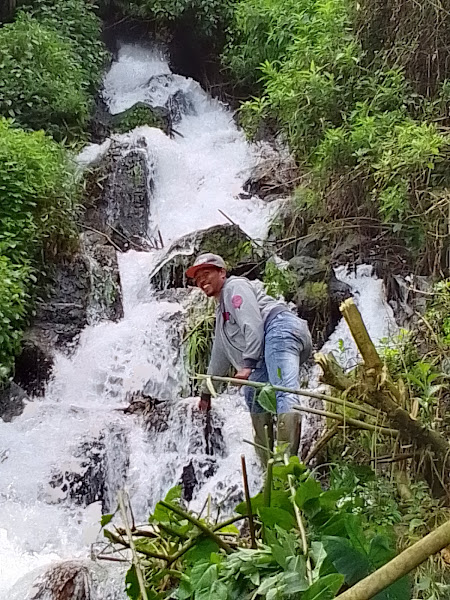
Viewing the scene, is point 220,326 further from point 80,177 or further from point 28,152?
point 80,177

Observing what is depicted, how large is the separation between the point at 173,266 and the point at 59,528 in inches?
123

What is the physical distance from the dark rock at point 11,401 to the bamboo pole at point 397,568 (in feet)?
15.6

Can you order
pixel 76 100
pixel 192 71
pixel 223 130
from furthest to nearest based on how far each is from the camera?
pixel 192 71
pixel 223 130
pixel 76 100

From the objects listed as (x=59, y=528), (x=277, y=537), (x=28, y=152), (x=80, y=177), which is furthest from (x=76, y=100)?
(x=277, y=537)

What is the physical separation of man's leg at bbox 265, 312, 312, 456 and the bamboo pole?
2.24 meters

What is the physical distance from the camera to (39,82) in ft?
26.7

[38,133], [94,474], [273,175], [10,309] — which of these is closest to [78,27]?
[38,133]

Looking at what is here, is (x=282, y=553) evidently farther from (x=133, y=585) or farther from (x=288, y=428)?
(x=288, y=428)

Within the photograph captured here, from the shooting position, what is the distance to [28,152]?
21.4 ft

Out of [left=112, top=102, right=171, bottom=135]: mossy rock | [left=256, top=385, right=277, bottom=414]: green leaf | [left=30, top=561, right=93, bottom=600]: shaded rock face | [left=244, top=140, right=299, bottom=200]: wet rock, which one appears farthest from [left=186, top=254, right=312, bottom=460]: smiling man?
[left=112, top=102, right=171, bottom=135]: mossy rock

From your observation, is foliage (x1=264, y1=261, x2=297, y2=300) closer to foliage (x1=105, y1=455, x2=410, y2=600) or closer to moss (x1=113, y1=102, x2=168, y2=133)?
moss (x1=113, y1=102, x2=168, y2=133)

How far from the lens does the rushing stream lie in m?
4.40

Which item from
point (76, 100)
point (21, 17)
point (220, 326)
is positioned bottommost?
point (220, 326)

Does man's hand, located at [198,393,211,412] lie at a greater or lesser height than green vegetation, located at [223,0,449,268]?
lesser
